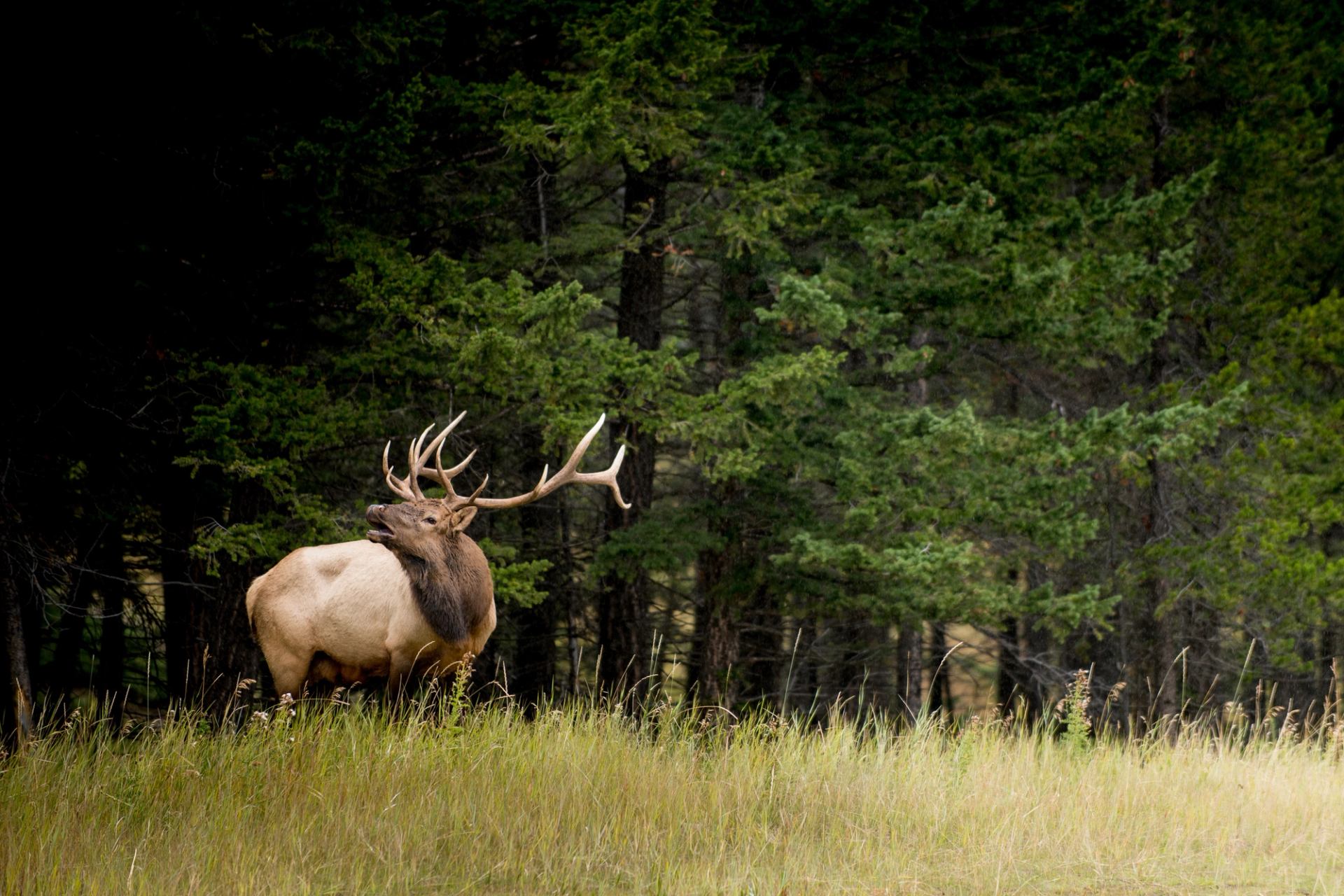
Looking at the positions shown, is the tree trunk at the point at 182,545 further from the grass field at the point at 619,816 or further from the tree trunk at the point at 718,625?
the tree trunk at the point at 718,625

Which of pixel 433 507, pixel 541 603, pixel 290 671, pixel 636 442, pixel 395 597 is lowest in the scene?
pixel 541 603

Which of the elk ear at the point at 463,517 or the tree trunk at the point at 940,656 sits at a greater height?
the elk ear at the point at 463,517

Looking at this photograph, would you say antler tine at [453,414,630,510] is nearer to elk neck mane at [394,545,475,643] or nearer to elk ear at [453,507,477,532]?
elk ear at [453,507,477,532]

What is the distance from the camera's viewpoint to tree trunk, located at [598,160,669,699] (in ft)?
39.4

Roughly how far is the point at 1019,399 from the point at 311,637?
1277 cm

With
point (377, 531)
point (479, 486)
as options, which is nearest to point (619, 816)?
point (377, 531)

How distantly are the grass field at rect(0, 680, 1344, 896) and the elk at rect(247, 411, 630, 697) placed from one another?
146cm

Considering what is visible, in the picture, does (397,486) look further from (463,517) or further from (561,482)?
(561,482)

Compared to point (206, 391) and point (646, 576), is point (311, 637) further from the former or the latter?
point (646, 576)

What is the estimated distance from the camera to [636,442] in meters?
12.1

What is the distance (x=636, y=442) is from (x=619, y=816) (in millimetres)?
7314

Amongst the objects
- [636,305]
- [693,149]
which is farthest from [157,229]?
[693,149]

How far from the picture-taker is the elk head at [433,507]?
7395mm

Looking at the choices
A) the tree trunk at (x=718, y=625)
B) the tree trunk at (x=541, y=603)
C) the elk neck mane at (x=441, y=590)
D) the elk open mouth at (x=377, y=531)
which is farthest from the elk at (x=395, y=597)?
the tree trunk at (x=541, y=603)
